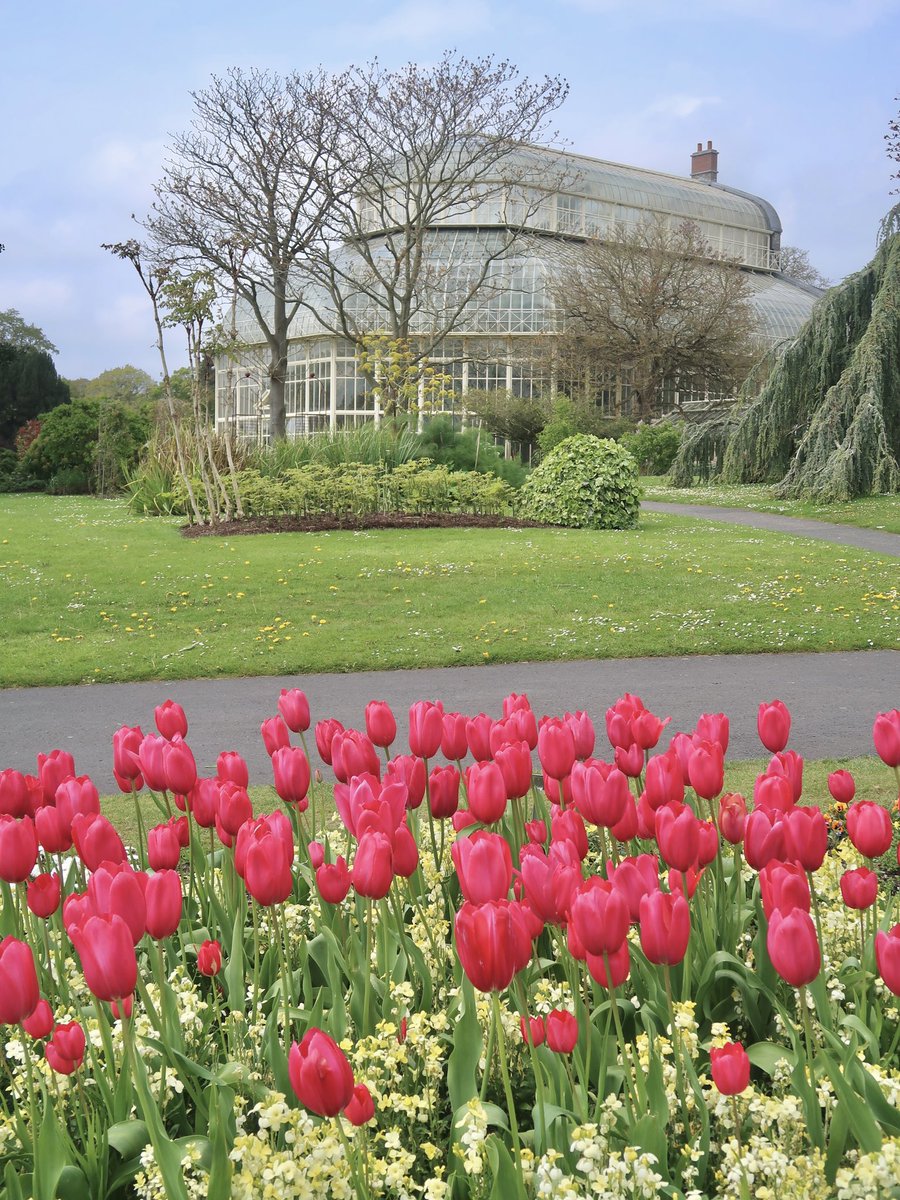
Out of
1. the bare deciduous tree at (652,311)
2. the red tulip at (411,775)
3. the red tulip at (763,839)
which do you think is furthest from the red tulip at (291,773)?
the bare deciduous tree at (652,311)

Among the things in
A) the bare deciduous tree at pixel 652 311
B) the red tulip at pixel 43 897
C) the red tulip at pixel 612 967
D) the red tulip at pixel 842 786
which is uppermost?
the bare deciduous tree at pixel 652 311

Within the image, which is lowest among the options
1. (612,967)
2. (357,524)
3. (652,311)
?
(612,967)

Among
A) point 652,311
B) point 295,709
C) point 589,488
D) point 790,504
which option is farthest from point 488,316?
point 295,709

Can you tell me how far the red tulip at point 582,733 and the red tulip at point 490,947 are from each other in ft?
3.66

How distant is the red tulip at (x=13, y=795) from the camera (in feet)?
7.54

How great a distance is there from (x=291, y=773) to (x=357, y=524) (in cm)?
1507

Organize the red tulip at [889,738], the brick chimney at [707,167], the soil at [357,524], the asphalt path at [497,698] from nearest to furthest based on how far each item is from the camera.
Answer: the red tulip at [889,738] → the asphalt path at [497,698] → the soil at [357,524] → the brick chimney at [707,167]

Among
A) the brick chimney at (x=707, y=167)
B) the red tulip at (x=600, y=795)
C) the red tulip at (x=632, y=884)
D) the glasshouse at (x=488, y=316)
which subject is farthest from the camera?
the brick chimney at (x=707, y=167)

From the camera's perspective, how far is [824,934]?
2.62 metres

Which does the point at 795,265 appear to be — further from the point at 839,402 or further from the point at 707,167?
the point at 839,402

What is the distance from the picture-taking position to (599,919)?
156 centimetres

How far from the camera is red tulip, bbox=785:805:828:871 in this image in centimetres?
183

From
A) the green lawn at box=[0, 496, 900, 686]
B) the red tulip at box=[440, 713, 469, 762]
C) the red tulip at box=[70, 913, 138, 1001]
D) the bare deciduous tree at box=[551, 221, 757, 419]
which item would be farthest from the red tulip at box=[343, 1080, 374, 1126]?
the bare deciduous tree at box=[551, 221, 757, 419]

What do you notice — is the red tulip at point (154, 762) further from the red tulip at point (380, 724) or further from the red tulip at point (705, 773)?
the red tulip at point (705, 773)
